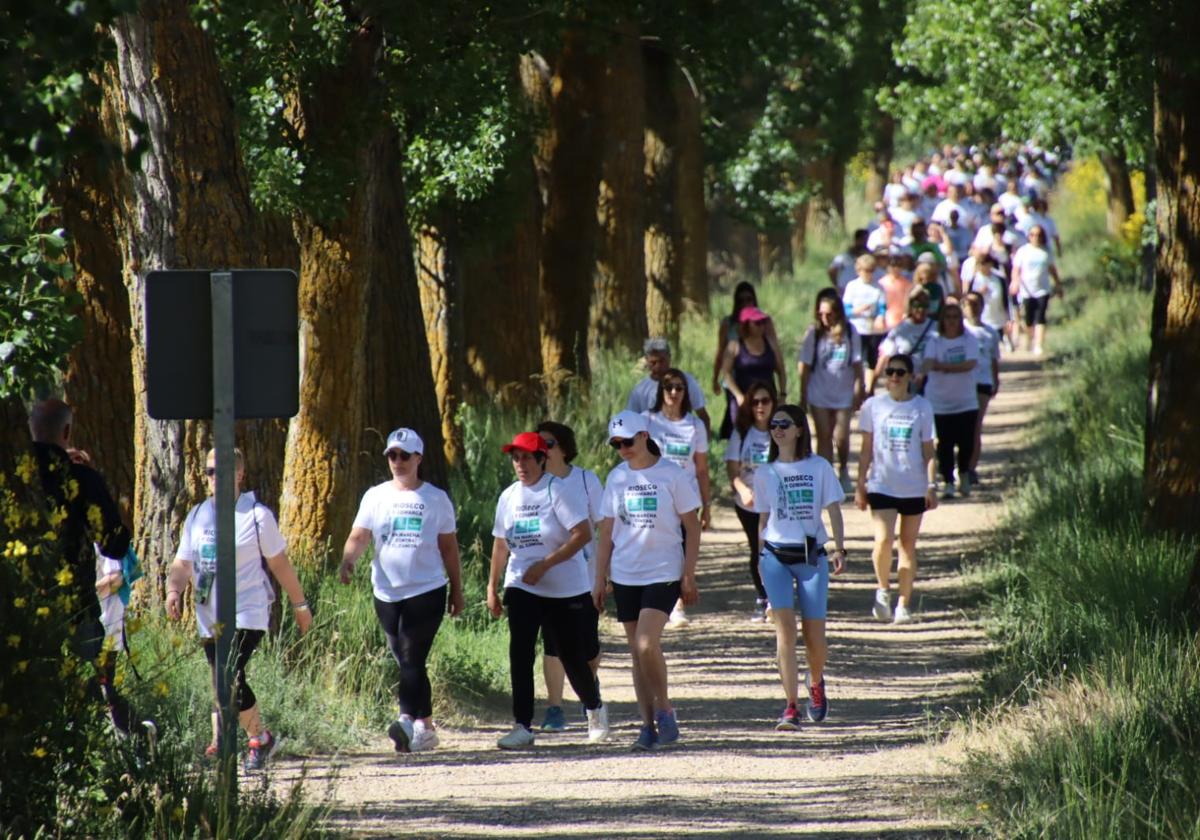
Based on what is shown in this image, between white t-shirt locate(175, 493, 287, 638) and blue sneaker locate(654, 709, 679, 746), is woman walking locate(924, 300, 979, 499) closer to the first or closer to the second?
blue sneaker locate(654, 709, 679, 746)

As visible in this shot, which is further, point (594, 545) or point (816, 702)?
point (594, 545)

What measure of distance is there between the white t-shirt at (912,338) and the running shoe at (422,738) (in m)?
8.06

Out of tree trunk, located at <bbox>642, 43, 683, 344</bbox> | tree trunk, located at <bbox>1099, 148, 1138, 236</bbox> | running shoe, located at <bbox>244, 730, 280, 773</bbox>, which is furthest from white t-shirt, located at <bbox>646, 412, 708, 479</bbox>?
tree trunk, located at <bbox>1099, 148, 1138, 236</bbox>

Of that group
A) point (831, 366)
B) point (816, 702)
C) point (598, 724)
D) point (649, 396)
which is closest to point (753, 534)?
point (649, 396)

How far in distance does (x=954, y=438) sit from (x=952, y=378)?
66 cm

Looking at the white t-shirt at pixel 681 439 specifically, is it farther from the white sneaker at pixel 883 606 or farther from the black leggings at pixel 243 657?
the black leggings at pixel 243 657

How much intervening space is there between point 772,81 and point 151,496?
23721 millimetres

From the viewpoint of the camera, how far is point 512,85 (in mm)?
16844

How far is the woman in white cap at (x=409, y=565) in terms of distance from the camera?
400 inches

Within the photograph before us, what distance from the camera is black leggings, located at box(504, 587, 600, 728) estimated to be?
1063 cm

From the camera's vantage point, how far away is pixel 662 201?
25406 mm

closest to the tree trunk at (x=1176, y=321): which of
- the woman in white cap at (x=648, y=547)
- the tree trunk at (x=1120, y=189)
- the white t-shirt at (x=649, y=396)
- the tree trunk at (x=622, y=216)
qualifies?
the white t-shirt at (x=649, y=396)

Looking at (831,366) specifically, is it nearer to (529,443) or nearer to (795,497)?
(795,497)

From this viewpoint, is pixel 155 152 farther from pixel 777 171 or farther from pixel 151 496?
pixel 777 171
